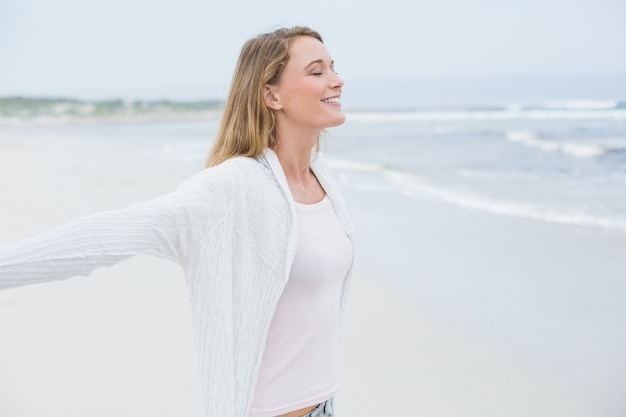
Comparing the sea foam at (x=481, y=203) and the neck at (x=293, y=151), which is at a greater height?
the neck at (x=293, y=151)

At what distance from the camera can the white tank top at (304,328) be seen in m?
1.75

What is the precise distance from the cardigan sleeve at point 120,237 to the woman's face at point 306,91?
331 mm

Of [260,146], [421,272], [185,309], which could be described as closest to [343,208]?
[260,146]

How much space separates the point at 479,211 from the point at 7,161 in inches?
374

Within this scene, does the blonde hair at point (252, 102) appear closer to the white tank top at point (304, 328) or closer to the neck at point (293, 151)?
the neck at point (293, 151)

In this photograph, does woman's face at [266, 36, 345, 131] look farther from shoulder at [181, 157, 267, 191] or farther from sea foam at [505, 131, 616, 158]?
sea foam at [505, 131, 616, 158]

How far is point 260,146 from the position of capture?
1802 mm

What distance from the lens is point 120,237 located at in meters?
1.31

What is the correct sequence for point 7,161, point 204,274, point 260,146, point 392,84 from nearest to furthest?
1. point 204,274
2. point 260,146
3. point 7,161
4. point 392,84

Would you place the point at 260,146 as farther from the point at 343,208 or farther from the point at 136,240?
the point at 136,240

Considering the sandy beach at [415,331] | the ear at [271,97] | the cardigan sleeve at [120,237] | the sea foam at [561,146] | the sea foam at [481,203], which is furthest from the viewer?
the sea foam at [561,146]

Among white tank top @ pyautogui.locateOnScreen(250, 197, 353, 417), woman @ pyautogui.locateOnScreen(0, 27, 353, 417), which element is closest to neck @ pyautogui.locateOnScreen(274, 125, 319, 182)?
woman @ pyautogui.locateOnScreen(0, 27, 353, 417)

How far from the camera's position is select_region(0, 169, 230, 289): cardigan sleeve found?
117 centimetres

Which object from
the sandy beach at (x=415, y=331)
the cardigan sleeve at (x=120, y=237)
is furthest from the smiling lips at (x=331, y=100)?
the sandy beach at (x=415, y=331)
